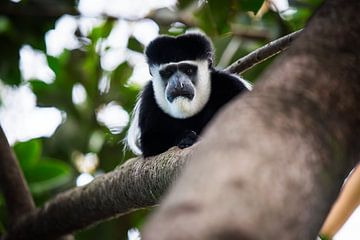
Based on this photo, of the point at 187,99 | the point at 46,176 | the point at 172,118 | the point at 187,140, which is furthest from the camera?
the point at 46,176

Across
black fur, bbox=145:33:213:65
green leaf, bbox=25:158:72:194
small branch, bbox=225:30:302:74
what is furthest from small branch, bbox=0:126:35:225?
small branch, bbox=225:30:302:74

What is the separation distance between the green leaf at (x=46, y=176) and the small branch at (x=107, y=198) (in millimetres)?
347

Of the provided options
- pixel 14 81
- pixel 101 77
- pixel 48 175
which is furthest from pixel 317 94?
pixel 101 77

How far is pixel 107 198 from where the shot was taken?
256 cm

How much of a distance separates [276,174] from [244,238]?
0.12 meters

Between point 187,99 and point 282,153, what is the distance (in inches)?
85.7

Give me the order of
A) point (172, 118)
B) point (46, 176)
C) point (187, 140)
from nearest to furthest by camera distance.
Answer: point (187, 140) → point (172, 118) → point (46, 176)

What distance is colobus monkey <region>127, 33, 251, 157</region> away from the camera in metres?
2.92

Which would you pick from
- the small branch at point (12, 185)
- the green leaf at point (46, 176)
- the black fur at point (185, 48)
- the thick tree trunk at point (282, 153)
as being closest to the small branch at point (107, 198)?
the small branch at point (12, 185)

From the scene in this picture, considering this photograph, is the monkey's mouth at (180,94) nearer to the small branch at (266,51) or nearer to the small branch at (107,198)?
the small branch at (266,51)

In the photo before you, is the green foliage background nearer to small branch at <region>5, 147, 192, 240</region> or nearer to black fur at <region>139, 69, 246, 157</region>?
black fur at <region>139, 69, 246, 157</region>

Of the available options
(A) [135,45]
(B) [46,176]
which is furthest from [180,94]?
(A) [135,45]

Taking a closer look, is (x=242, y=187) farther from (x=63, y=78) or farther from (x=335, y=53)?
(x=63, y=78)

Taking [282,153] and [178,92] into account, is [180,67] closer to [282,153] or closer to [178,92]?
[178,92]
